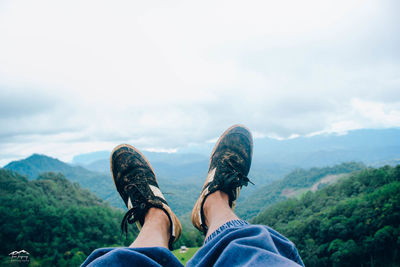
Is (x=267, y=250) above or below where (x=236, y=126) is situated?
below

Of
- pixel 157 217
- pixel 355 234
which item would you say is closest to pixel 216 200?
pixel 157 217

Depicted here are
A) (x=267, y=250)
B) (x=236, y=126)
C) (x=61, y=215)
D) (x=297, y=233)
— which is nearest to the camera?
(x=267, y=250)

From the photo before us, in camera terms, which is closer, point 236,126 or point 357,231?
point 236,126

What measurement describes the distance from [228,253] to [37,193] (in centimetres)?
5955

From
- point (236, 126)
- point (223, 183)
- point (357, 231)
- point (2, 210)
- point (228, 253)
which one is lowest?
point (357, 231)

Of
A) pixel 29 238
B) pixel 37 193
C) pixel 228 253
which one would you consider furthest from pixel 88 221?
pixel 228 253

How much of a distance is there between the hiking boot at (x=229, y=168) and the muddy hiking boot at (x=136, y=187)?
0.35 meters

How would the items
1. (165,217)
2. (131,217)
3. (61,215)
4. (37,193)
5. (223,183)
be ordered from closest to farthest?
1. (165,217)
2. (131,217)
3. (223,183)
4. (61,215)
5. (37,193)

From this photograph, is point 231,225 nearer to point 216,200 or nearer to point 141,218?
point 216,200

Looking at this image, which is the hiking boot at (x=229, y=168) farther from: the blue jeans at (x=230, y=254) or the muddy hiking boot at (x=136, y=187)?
the blue jeans at (x=230, y=254)

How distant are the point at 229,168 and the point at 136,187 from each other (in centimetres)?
139

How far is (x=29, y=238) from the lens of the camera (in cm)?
3167

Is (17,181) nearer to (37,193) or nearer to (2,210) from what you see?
(37,193)

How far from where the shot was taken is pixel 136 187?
3062 mm
